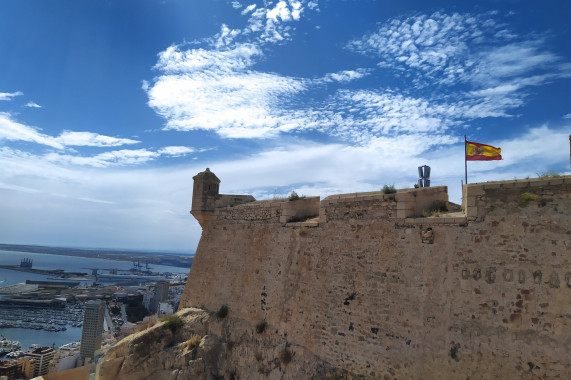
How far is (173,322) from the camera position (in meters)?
12.4

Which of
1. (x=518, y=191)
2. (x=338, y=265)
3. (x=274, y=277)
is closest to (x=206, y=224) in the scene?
(x=274, y=277)

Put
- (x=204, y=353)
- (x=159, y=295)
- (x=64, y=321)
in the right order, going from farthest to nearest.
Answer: (x=159, y=295) < (x=64, y=321) < (x=204, y=353)

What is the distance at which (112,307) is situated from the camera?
81.4m

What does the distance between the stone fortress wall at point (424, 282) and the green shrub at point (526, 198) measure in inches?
0.7

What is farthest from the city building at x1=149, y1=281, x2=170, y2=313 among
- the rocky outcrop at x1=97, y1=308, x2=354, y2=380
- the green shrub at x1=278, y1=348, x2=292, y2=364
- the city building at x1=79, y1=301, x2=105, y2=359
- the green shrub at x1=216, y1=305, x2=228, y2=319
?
the green shrub at x1=278, y1=348, x2=292, y2=364

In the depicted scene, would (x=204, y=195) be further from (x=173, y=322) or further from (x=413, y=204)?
(x=413, y=204)

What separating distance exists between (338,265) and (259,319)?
132 inches

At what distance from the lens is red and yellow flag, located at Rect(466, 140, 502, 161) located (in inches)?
366

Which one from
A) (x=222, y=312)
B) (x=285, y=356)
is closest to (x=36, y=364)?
(x=222, y=312)

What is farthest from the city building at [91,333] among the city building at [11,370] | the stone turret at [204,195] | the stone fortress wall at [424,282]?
the stone fortress wall at [424,282]

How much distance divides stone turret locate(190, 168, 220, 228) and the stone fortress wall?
3408 millimetres

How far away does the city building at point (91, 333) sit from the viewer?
46.5m

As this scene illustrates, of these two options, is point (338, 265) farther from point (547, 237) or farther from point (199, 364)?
point (199, 364)

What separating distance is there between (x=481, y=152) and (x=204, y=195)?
31.1 ft
